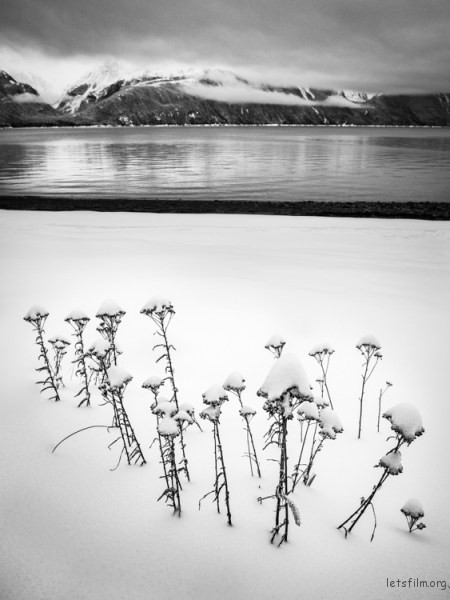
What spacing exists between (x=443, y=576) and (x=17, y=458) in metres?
3.43

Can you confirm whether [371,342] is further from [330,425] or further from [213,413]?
[213,413]

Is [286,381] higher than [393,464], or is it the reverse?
[286,381]

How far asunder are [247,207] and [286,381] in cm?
2110

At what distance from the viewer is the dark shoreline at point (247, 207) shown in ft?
64.7

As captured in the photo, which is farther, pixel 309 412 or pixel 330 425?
pixel 330 425

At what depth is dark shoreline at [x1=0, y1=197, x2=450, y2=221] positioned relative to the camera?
19.7 metres

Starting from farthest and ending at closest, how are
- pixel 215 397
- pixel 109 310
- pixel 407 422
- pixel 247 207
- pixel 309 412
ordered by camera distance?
pixel 247 207 < pixel 109 310 < pixel 309 412 < pixel 215 397 < pixel 407 422

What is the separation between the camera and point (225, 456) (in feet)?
11.0

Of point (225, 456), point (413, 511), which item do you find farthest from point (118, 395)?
point (413, 511)

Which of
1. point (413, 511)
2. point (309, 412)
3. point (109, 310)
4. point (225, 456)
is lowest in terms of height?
point (225, 456)

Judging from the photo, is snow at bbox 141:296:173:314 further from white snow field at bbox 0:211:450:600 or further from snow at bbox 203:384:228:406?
snow at bbox 203:384:228:406

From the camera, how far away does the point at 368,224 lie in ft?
49.4

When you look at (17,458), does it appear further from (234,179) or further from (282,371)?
(234,179)

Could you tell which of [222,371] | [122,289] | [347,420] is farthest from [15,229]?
[347,420]
